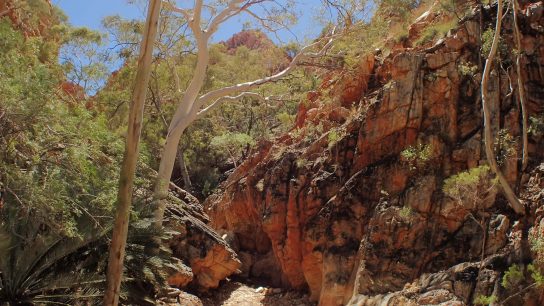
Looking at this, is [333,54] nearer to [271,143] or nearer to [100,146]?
[271,143]

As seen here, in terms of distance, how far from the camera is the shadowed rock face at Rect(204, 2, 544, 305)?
10.6m

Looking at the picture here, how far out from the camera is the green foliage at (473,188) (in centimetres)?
1005

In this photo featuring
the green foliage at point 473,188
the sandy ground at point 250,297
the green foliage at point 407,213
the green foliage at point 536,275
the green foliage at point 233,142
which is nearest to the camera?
the green foliage at point 536,275

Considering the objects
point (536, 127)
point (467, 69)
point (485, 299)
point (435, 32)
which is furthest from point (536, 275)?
point (435, 32)

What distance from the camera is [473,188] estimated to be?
10.3 meters

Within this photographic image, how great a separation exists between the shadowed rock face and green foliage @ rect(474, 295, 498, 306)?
26 cm

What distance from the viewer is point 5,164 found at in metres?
6.07

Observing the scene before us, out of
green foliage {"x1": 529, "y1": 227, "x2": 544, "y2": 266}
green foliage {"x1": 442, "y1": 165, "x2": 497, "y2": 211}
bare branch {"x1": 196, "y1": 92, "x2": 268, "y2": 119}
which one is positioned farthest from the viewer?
bare branch {"x1": 196, "y1": 92, "x2": 268, "y2": 119}

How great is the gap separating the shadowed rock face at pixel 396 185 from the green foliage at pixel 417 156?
0.08 m

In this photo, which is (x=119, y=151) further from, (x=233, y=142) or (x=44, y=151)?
(x=233, y=142)

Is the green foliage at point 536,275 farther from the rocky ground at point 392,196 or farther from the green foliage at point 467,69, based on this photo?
the green foliage at point 467,69

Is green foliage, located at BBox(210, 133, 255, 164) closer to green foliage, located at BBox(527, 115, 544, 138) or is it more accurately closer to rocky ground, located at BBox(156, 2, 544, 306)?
rocky ground, located at BBox(156, 2, 544, 306)

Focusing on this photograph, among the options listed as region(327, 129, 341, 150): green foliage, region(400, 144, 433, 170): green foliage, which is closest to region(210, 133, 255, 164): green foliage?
region(327, 129, 341, 150): green foliage

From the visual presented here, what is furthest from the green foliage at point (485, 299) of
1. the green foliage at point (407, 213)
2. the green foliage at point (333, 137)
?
the green foliage at point (333, 137)
